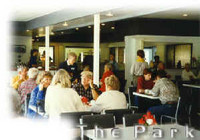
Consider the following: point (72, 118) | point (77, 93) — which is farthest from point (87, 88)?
point (72, 118)

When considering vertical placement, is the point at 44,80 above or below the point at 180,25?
below

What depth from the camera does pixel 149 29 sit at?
10.6 m

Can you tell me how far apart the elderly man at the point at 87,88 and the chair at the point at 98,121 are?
5.91 feet

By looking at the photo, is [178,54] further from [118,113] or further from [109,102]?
[118,113]

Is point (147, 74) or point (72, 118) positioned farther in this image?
point (147, 74)

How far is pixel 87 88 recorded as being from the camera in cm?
561

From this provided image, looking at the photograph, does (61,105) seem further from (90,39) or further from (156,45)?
(90,39)

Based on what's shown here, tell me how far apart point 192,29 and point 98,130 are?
860 cm

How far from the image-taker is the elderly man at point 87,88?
18.1ft

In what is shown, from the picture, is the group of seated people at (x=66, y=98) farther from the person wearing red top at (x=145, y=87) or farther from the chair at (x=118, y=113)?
the person wearing red top at (x=145, y=87)

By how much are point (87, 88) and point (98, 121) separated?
197cm

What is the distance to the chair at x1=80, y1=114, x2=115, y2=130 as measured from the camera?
141 inches

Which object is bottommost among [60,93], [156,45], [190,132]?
[190,132]

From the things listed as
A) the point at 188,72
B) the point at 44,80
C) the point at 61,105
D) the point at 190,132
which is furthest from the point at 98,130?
the point at 188,72
